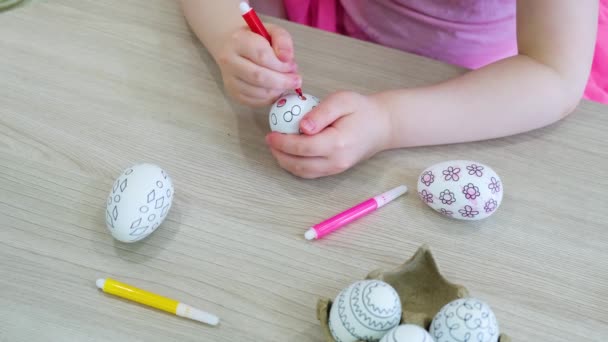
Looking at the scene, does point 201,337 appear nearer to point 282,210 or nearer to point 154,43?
point 282,210

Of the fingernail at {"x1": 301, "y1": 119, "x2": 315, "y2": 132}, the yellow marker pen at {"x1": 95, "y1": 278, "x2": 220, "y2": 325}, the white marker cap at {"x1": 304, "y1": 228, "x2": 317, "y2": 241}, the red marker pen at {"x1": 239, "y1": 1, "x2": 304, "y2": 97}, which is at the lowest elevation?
the yellow marker pen at {"x1": 95, "y1": 278, "x2": 220, "y2": 325}

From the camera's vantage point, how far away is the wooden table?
478 millimetres

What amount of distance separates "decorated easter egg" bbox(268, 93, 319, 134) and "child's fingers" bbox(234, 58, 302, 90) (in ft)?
0.05

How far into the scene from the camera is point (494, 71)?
2.13 feet

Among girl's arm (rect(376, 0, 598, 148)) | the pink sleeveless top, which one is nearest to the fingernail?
girl's arm (rect(376, 0, 598, 148))

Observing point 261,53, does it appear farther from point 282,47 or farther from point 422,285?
point 422,285

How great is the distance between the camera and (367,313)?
1.34ft

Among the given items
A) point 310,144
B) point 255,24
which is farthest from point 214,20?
point 310,144

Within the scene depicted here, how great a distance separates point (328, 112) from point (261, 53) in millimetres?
97

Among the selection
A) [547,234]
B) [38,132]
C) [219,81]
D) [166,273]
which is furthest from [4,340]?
[547,234]

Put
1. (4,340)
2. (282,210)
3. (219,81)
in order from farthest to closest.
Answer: (219,81) < (282,210) < (4,340)

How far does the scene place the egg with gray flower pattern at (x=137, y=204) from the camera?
0.50m

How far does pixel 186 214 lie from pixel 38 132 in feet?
0.71

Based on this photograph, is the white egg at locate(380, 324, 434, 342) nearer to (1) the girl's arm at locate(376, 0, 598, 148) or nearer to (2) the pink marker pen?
(2) the pink marker pen
